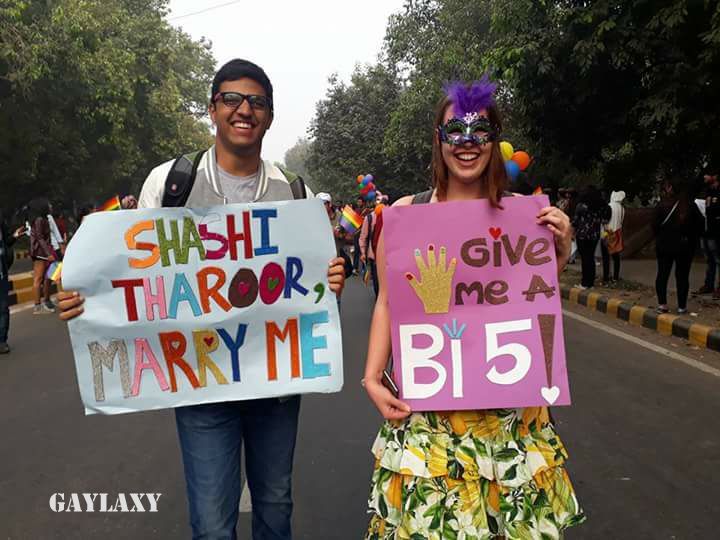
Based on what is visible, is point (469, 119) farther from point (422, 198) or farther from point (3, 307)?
point (3, 307)

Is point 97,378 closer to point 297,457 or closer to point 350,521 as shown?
point 350,521

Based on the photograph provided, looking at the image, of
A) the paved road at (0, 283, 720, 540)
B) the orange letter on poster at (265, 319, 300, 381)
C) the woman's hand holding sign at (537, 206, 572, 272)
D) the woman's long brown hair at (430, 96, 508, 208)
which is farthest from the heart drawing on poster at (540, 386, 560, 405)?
the paved road at (0, 283, 720, 540)

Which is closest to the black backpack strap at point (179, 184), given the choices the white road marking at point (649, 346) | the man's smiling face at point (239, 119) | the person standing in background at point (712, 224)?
the man's smiling face at point (239, 119)

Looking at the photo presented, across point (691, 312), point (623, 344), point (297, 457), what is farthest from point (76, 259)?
point (691, 312)

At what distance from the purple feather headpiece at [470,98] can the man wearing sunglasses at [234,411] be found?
618 millimetres

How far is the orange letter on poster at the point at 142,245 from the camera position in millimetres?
1983

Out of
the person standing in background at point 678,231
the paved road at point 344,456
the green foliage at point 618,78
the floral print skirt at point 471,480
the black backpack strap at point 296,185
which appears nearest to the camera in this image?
the floral print skirt at point 471,480

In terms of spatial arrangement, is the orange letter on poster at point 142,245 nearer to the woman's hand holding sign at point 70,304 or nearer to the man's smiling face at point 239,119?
the woman's hand holding sign at point 70,304

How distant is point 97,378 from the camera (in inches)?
79.0

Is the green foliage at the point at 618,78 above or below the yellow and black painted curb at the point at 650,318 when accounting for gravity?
above

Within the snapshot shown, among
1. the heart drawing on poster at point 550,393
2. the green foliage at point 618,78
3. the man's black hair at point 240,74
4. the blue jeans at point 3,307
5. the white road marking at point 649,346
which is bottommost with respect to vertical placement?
the white road marking at point 649,346

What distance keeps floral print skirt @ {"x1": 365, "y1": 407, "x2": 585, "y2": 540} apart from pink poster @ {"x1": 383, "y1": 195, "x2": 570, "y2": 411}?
16 centimetres

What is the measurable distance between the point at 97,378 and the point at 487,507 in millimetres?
1244

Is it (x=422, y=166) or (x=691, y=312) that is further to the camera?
(x=422, y=166)
